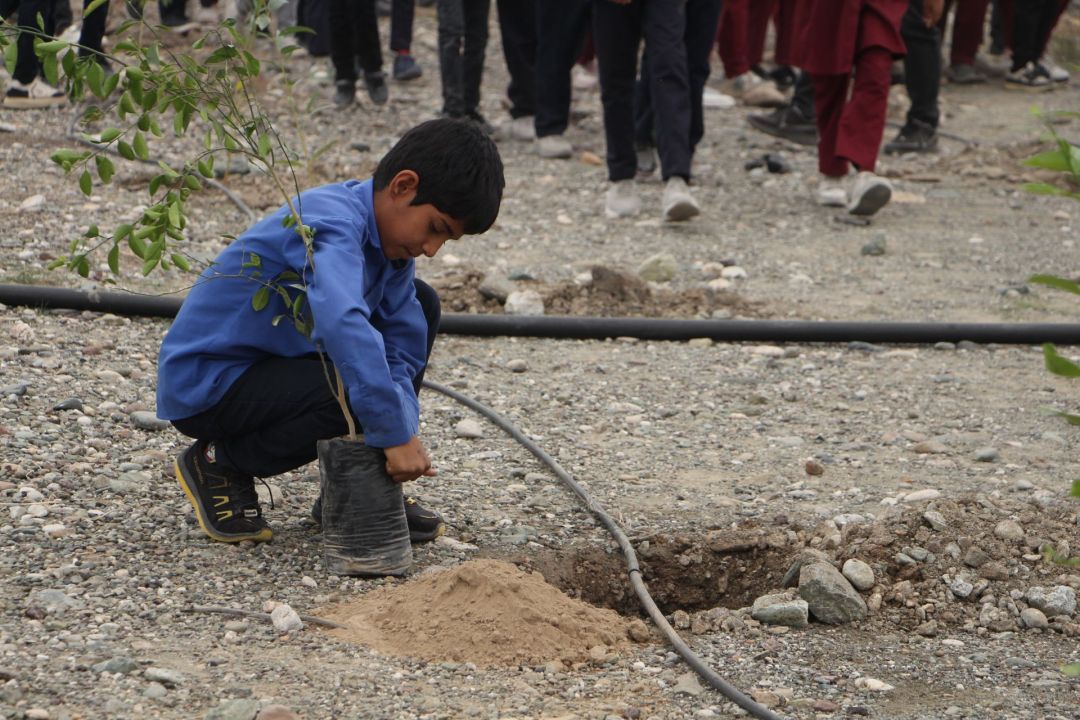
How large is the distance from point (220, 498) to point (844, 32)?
4302 millimetres

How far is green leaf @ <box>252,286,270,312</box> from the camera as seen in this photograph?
2.81 m

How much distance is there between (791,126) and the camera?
878cm

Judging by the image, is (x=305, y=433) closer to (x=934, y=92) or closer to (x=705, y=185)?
(x=705, y=185)

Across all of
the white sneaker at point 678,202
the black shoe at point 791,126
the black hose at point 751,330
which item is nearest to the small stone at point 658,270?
the white sneaker at point 678,202

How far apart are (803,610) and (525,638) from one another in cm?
62

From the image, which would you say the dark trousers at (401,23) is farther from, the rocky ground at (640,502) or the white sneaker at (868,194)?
the white sneaker at (868,194)

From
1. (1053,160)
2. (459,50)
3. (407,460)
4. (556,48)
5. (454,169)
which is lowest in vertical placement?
(407,460)

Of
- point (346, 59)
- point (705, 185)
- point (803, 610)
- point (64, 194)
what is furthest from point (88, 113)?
point (346, 59)

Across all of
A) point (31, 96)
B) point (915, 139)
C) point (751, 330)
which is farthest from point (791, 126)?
point (31, 96)

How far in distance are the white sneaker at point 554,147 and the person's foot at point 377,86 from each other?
1.58 metres

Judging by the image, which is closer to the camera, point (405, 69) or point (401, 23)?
point (401, 23)

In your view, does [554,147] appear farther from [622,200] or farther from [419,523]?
[419,523]

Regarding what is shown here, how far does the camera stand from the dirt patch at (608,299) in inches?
206

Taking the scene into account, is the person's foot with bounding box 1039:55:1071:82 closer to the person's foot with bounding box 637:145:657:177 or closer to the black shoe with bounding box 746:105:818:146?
the black shoe with bounding box 746:105:818:146
